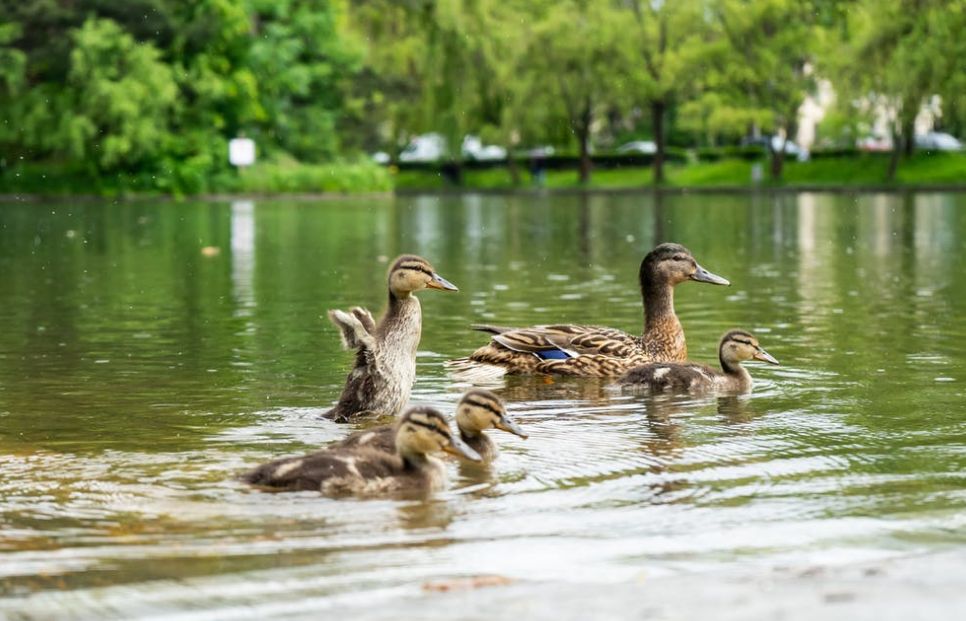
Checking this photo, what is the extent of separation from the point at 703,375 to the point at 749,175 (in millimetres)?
72919

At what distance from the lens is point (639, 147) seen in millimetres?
98312

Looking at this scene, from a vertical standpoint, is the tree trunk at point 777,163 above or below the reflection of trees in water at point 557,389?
above

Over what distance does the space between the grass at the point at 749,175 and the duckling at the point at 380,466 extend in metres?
68.4

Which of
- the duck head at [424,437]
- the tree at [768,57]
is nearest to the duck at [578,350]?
the duck head at [424,437]

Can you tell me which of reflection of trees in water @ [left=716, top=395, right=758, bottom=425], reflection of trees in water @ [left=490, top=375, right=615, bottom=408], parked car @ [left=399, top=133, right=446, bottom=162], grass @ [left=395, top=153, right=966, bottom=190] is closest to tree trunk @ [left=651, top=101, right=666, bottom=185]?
grass @ [left=395, top=153, right=966, bottom=190]

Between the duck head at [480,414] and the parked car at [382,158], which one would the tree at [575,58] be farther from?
the duck head at [480,414]

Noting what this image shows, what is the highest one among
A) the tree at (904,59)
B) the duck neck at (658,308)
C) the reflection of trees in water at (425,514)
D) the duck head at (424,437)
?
the tree at (904,59)

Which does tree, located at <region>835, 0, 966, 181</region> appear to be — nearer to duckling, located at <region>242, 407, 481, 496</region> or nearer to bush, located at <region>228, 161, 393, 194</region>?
bush, located at <region>228, 161, 393, 194</region>

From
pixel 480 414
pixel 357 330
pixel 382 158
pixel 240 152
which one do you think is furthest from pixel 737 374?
pixel 382 158

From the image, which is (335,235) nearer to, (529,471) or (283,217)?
(283,217)

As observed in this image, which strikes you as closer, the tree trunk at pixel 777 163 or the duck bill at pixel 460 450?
the duck bill at pixel 460 450

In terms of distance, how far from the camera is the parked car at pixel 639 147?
315 ft

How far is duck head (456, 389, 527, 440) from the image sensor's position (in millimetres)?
9242

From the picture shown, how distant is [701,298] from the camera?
20328 mm
